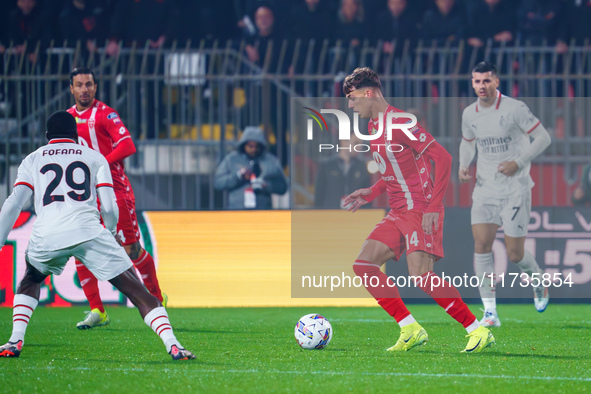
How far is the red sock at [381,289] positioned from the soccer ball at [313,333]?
0.47 metres

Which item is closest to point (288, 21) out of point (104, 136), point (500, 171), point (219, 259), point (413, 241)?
point (219, 259)

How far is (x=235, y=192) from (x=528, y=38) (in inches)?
204

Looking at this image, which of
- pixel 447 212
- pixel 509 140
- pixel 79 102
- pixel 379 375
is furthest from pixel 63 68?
pixel 379 375

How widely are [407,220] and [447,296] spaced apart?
0.63 metres

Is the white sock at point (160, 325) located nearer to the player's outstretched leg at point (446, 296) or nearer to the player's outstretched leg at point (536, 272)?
the player's outstretched leg at point (446, 296)

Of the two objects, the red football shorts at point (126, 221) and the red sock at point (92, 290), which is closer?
the red football shorts at point (126, 221)

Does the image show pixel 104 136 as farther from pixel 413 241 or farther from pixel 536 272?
pixel 536 272

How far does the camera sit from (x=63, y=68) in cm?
1132

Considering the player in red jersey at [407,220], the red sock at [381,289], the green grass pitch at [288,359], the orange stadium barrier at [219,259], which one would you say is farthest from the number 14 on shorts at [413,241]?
the orange stadium barrier at [219,259]

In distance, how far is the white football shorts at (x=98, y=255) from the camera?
5656mm

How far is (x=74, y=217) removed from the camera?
5656 millimetres

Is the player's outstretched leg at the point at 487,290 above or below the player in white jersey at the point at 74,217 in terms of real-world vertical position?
below

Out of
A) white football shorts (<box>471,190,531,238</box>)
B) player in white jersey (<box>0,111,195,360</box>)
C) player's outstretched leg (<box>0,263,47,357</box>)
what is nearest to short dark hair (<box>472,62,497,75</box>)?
white football shorts (<box>471,190,531,238</box>)

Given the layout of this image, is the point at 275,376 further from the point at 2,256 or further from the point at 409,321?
the point at 2,256
